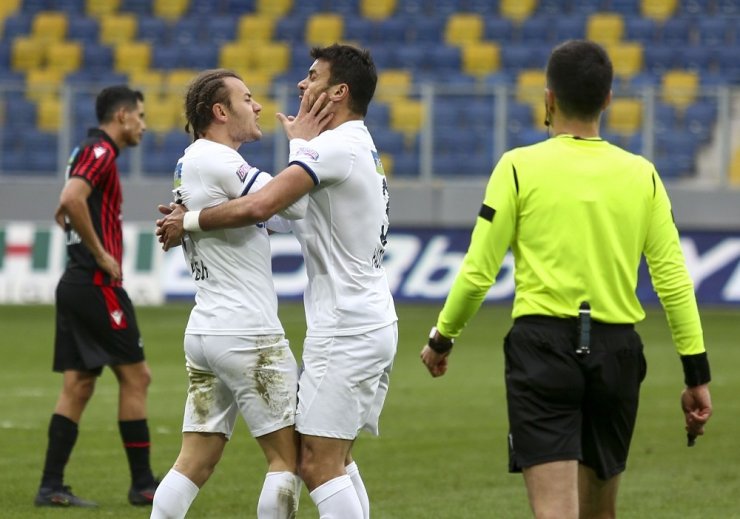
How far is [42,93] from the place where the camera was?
2217 cm

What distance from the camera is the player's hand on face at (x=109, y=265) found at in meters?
8.00

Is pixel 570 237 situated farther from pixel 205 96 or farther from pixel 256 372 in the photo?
pixel 205 96

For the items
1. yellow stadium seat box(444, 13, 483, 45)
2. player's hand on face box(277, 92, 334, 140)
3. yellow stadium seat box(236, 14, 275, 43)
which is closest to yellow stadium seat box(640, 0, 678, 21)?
yellow stadium seat box(444, 13, 483, 45)

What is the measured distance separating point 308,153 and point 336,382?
0.84 metres

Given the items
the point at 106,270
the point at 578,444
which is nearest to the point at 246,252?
the point at 578,444

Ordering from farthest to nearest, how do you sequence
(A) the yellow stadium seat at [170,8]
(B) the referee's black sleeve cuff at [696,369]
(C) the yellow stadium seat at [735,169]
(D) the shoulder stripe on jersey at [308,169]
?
(A) the yellow stadium seat at [170,8] < (C) the yellow stadium seat at [735,169] < (D) the shoulder stripe on jersey at [308,169] < (B) the referee's black sleeve cuff at [696,369]

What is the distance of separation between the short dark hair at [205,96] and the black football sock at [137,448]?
2.74 m

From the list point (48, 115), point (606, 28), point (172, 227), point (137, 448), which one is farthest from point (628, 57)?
point (172, 227)

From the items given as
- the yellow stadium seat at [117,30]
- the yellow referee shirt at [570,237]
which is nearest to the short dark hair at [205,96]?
the yellow referee shirt at [570,237]

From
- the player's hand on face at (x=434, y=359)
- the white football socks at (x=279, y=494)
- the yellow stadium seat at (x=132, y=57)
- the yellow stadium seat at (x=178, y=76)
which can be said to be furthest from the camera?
the yellow stadium seat at (x=132, y=57)

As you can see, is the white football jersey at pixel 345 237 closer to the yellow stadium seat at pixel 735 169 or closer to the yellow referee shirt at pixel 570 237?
the yellow referee shirt at pixel 570 237

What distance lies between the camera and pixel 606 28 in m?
24.9

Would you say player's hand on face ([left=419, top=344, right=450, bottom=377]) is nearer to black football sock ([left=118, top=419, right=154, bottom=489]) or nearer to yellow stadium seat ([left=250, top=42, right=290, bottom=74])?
black football sock ([left=118, top=419, right=154, bottom=489])

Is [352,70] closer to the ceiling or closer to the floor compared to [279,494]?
closer to the ceiling
